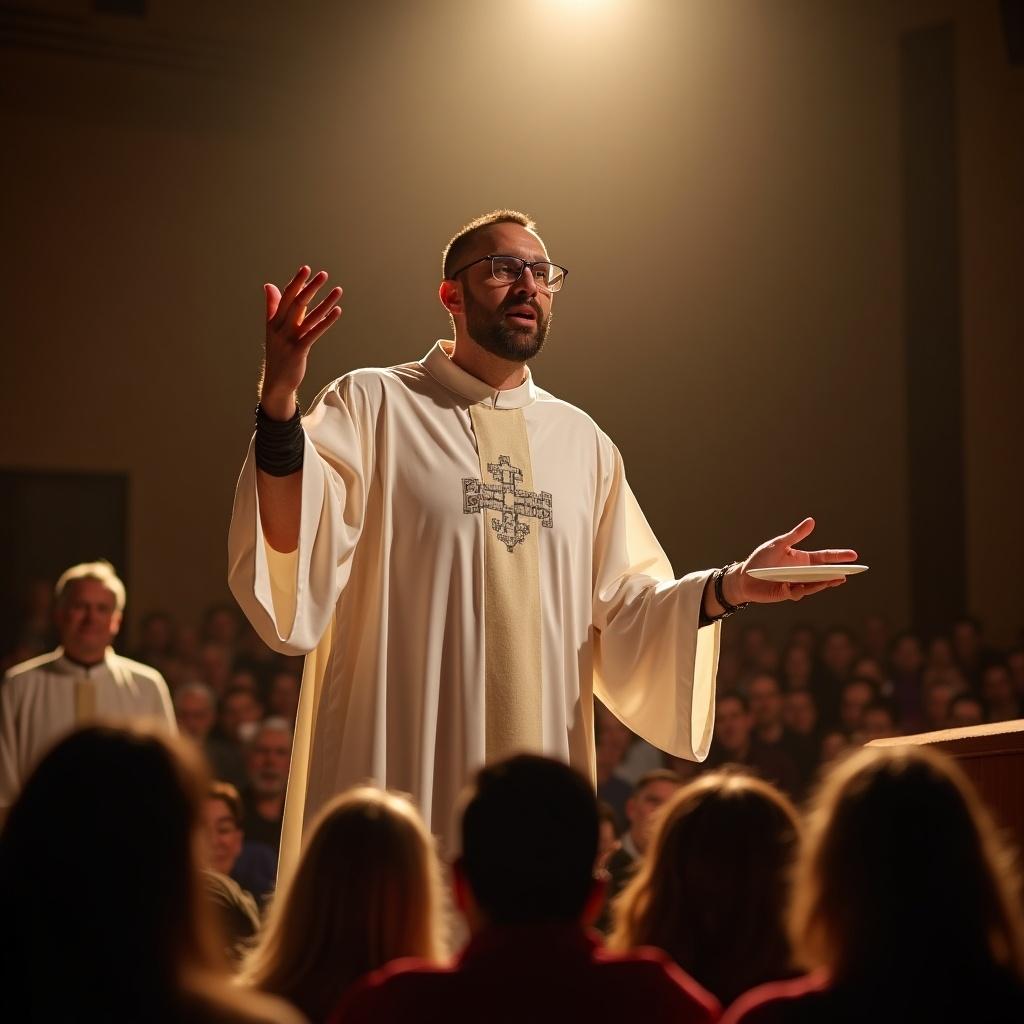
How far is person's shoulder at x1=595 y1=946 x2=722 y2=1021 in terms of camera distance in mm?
1911

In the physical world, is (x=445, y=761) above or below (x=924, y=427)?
below

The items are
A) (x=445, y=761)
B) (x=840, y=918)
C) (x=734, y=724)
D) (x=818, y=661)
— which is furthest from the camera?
(x=818, y=661)

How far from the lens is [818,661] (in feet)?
34.3

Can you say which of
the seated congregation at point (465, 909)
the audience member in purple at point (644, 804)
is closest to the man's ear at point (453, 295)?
the seated congregation at point (465, 909)

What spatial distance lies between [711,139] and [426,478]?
10415mm

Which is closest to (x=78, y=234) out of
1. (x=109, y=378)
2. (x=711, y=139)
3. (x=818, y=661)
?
(x=109, y=378)

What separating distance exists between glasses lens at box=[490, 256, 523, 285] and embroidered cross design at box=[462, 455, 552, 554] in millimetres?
454

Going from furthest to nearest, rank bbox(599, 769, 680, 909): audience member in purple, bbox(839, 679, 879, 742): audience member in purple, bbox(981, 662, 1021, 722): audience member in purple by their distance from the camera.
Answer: bbox(981, 662, 1021, 722): audience member in purple
bbox(839, 679, 879, 742): audience member in purple
bbox(599, 769, 680, 909): audience member in purple

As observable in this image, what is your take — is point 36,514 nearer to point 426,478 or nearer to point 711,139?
point 711,139

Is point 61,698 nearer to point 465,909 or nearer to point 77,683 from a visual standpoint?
point 77,683

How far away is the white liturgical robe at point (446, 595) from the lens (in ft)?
11.6

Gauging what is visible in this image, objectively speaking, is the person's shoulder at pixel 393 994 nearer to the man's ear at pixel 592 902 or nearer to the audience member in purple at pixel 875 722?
the man's ear at pixel 592 902

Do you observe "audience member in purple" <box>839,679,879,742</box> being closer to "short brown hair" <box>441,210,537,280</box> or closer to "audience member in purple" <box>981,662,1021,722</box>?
"audience member in purple" <box>981,662,1021,722</box>

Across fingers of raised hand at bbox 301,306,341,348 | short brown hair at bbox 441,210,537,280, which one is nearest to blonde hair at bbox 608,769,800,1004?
fingers of raised hand at bbox 301,306,341,348
